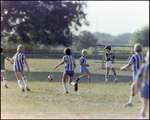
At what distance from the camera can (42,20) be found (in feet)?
152

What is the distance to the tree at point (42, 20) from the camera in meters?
44.7

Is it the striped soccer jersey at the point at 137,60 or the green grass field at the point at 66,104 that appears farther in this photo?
the striped soccer jersey at the point at 137,60

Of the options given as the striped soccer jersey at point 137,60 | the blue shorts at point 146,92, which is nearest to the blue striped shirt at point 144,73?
the blue shorts at point 146,92

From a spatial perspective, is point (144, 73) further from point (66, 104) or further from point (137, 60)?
point (66, 104)

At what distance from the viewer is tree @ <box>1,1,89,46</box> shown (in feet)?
147

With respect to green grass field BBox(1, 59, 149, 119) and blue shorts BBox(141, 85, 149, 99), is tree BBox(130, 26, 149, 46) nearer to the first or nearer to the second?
green grass field BBox(1, 59, 149, 119)

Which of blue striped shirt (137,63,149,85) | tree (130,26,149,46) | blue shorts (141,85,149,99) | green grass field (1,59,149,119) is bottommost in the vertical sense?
green grass field (1,59,149,119)

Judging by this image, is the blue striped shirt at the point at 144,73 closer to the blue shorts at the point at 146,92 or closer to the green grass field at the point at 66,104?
the blue shorts at the point at 146,92

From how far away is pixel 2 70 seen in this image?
1053cm

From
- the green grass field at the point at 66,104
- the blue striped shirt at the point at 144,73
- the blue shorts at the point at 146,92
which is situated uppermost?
the blue striped shirt at the point at 144,73

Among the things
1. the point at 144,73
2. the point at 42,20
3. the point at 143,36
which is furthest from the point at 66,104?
the point at 143,36


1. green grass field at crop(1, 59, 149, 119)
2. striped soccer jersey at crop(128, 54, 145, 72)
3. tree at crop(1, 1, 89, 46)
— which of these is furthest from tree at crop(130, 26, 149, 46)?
striped soccer jersey at crop(128, 54, 145, 72)

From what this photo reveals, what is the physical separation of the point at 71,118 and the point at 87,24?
147 ft

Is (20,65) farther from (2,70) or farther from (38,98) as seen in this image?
(38,98)
